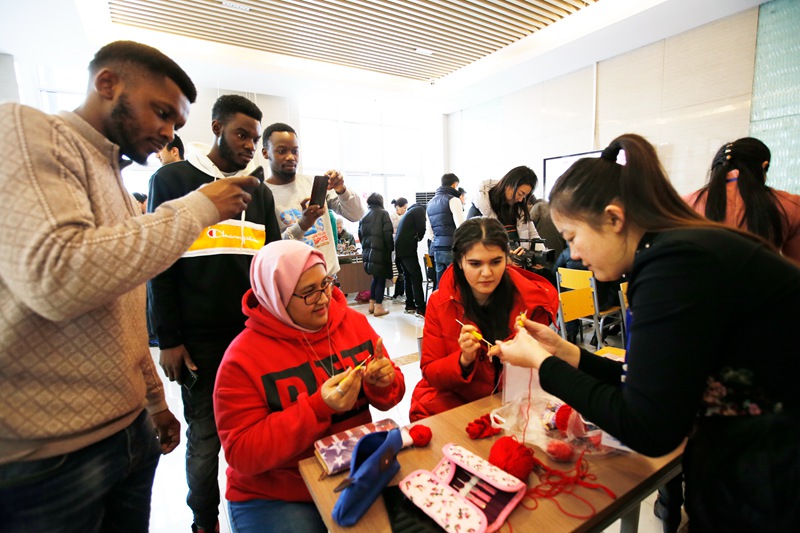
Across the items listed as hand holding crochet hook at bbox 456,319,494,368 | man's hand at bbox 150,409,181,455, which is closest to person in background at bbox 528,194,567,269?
hand holding crochet hook at bbox 456,319,494,368

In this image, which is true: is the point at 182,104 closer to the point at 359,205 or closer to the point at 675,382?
the point at 675,382

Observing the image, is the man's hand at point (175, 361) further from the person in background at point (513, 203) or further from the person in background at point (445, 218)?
the person in background at point (445, 218)

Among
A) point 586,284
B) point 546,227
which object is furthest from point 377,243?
point 586,284

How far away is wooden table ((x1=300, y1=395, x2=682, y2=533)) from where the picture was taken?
0.84m

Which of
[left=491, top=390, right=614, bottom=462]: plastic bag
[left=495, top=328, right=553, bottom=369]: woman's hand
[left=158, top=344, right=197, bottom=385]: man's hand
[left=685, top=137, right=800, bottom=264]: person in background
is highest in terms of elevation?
[left=685, top=137, right=800, bottom=264]: person in background

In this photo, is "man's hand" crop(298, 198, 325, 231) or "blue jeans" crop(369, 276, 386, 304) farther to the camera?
"blue jeans" crop(369, 276, 386, 304)

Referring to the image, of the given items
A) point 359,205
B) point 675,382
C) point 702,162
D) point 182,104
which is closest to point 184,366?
point 182,104

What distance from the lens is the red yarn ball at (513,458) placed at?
3.14ft

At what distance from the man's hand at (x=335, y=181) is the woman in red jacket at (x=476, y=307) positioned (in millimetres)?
857

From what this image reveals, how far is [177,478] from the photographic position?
217 centimetres

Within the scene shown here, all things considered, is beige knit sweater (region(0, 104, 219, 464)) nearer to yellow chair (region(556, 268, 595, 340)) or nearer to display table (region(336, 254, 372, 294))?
yellow chair (region(556, 268, 595, 340))

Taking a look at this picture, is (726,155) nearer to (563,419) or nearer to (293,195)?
(563,419)

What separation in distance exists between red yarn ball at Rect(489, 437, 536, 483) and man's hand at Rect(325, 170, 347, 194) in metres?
1.65

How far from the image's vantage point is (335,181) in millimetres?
2240
